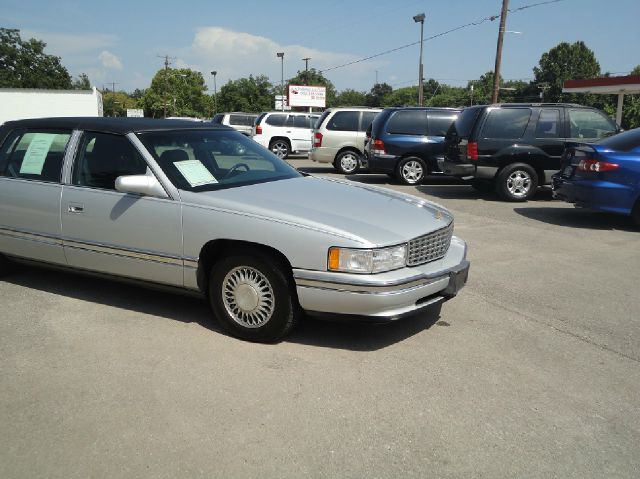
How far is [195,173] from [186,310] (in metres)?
1.17

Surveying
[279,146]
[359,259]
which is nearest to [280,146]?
[279,146]

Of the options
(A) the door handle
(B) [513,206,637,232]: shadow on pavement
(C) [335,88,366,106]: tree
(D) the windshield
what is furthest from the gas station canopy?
(C) [335,88,366,106]: tree

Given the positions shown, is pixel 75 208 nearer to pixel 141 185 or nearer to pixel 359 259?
pixel 141 185

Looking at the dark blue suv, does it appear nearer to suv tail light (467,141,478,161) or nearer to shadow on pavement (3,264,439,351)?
suv tail light (467,141,478,161)

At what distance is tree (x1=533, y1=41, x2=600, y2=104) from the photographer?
8975 centimetres

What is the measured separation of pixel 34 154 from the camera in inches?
199

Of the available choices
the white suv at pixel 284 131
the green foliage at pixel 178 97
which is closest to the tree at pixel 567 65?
the green foliage at pixel 178 97

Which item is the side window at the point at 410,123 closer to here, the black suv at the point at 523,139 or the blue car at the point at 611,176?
the black suv at the point at 523,139

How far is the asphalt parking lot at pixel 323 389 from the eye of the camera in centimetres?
274

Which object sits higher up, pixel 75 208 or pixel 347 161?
pixel 75 208

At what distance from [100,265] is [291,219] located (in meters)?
1.80

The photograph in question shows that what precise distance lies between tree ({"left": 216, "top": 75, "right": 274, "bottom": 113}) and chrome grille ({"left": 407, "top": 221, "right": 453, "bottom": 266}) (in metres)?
83.0

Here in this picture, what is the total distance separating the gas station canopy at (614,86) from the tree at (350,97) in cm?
9715

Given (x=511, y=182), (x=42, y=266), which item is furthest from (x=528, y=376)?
(x=511, y=182)
